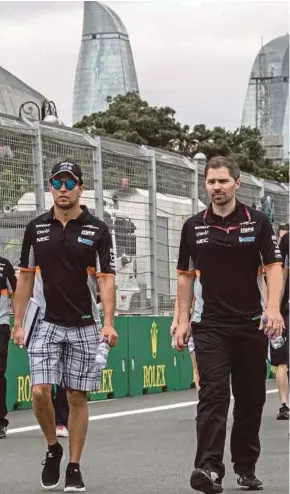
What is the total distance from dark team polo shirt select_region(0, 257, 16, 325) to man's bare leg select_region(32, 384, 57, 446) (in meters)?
4.49

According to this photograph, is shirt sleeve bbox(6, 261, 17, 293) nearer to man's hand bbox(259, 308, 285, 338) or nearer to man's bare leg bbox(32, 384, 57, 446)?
man's bare leg bbox(32, 384, 57, 446)

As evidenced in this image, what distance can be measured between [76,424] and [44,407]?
23 centimetres

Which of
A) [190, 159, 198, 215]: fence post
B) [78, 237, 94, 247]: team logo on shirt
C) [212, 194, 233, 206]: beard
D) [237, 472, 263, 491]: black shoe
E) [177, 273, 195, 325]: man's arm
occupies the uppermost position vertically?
[190, 159, 198, 215]: fence post

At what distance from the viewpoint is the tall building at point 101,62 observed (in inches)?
5974

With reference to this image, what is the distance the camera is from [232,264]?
30.9ft

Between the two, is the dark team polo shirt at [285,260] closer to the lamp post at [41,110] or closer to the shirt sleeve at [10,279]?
the shirt sleeve at [10,279]


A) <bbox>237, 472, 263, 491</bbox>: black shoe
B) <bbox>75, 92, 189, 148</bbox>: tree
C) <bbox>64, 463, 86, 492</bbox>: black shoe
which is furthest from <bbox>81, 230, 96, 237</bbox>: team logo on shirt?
<bbox>75, 92, 189, 148</bbox>: tree

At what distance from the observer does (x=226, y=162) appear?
31.1 feet

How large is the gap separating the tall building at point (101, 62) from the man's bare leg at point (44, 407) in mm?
140802

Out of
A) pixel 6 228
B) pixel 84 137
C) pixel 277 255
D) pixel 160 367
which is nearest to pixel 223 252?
pixel 277 255

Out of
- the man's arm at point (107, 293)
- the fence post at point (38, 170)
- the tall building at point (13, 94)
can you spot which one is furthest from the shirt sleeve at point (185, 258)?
the tall building at point (13, 94)

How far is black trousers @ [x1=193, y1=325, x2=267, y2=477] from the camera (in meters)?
9.17

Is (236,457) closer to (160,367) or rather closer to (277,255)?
(277,255)

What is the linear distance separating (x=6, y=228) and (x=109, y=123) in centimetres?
4847
